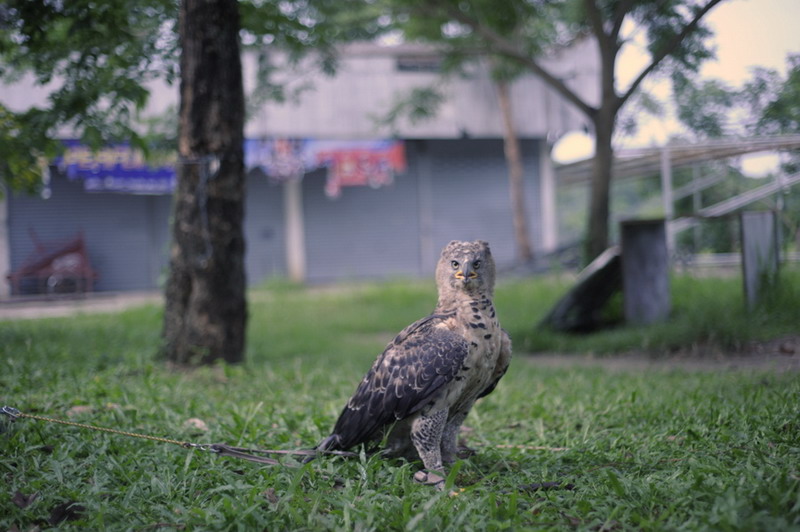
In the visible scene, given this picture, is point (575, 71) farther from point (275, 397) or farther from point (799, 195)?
point (275, 397)

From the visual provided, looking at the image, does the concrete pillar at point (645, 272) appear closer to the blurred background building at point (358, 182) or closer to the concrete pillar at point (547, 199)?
the blurred background building at point (358, 182)

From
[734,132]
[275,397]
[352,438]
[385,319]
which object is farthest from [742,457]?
[385,319]

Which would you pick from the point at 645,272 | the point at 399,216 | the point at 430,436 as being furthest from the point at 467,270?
the point at 399,216

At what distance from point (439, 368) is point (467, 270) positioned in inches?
17.5

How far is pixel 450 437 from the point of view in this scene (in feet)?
10.9

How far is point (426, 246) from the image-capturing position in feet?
58.1

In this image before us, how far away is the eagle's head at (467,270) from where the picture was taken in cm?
305

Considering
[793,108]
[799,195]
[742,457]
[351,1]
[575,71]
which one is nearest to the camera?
[742,457]

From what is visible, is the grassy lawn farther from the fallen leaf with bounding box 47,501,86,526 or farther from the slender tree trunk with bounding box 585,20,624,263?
the slender tree trunk with bounding box 585,20,624,263

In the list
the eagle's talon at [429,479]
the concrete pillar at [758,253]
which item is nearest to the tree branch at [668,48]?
the concrete pillar at [758,253]

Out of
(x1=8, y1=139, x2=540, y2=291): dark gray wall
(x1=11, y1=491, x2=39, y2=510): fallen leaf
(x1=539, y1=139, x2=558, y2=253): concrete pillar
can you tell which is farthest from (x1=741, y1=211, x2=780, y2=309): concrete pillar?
(x1=539, y1=139, x2=558, y2=253): concrete pillar

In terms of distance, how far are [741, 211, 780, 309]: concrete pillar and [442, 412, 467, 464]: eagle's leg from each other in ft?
15.9

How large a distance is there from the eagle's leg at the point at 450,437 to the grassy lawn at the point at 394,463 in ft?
0.39

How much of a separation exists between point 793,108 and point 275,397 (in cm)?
519
